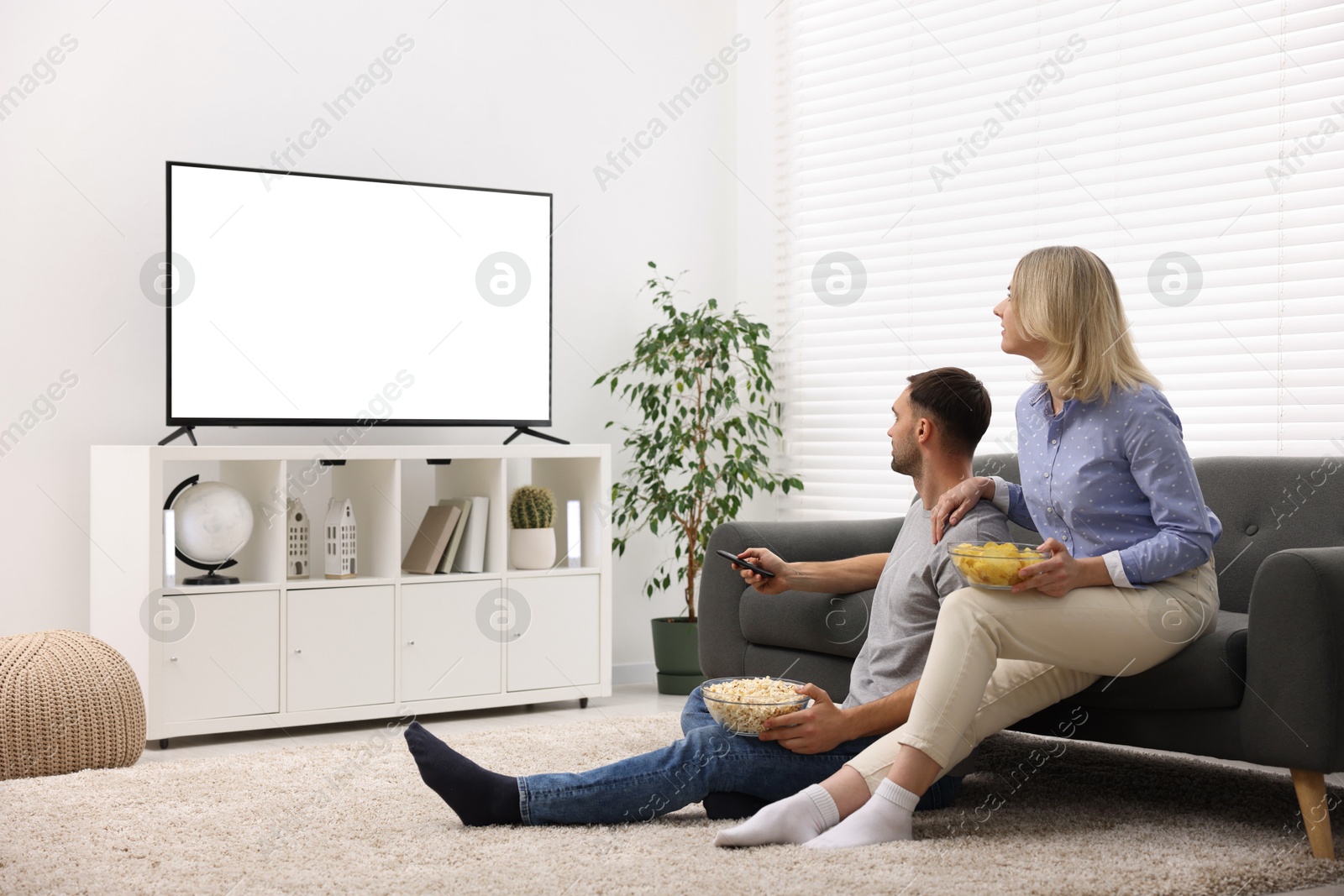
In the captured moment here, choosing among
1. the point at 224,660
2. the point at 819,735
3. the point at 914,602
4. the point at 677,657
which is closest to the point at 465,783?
the point at 819,735

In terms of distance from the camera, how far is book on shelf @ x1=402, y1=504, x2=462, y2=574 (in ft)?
12.4

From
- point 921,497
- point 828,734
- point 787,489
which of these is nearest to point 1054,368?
point 921,497

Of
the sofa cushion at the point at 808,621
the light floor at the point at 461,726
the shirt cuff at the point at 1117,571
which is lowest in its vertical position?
the light floor at the point at 461,726

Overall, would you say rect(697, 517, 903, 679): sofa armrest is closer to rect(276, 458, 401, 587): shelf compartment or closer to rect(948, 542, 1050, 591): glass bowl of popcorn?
rect(948, 542, 1050, 591): glass bowl of popcorn

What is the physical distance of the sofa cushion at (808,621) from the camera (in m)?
2.62

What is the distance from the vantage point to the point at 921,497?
235 centimetres

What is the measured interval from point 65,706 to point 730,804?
5.27 feet

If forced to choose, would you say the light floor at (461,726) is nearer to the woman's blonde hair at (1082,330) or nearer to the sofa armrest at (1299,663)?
the sofa armrest at (1299,663)

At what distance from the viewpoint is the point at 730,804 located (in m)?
2.17

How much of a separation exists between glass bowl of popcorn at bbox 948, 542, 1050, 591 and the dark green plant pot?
2.26m

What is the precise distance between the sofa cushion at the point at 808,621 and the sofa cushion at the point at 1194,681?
0.55m

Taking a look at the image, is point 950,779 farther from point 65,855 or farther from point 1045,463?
point 65,855

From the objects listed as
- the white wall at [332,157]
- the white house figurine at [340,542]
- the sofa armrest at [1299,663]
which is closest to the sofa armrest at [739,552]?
the sofa armrest at [1299,663]

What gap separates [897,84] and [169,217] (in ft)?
7.89
